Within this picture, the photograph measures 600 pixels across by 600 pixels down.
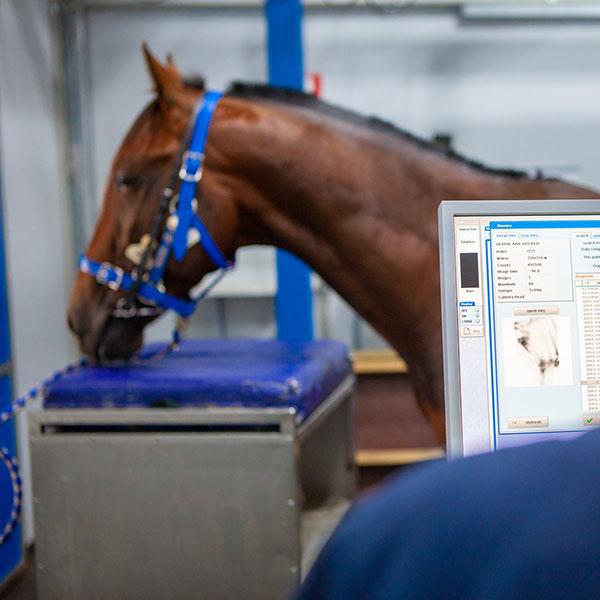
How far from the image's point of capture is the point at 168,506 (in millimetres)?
966

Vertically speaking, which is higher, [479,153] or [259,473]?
[479,153]

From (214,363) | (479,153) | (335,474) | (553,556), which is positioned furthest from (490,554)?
(479,153)

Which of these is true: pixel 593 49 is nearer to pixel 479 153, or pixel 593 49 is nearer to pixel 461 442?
pixel 479 153

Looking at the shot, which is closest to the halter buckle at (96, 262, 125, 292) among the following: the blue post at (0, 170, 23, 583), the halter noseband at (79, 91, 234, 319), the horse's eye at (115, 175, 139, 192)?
the halter noseband at (79, 91, 234, 319)

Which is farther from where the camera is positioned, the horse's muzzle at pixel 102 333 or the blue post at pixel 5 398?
the blue post at pixel 5 398

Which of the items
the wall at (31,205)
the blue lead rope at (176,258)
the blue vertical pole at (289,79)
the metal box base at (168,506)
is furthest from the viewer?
the wall at (31,205)

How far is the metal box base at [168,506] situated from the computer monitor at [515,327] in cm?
46

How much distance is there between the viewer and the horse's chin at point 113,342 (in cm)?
123

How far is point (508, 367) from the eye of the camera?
53 centimetres

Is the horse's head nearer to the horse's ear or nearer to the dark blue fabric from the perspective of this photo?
the horse's ear

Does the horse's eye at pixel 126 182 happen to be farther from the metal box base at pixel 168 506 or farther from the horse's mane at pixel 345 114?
the metal box base at pixel 168 506

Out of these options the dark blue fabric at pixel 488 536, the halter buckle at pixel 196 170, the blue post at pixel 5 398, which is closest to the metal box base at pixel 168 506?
the halter buckle at pixel 196 170

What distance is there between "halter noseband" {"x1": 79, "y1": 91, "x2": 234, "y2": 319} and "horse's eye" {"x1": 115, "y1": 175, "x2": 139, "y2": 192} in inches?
2.9

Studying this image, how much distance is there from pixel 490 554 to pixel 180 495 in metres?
0.84
